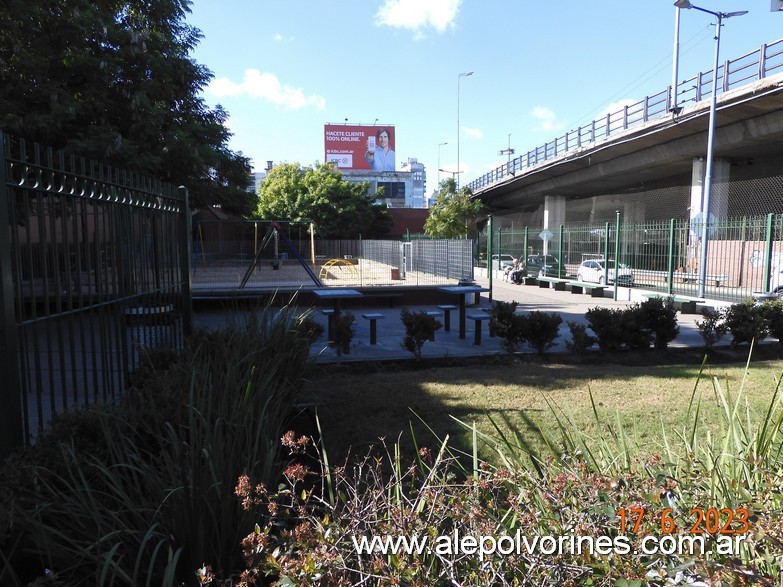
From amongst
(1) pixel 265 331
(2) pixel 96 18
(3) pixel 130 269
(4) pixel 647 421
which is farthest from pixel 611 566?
(2) pixel 96 18

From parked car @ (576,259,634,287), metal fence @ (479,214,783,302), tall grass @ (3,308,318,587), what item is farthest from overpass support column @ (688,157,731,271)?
tall grass @ (3,308,318,587)

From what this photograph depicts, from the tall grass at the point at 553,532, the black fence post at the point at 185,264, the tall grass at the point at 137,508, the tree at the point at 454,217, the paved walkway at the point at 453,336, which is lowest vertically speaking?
the paved walkway at the point at 453,336

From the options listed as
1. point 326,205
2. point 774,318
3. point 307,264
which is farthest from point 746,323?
point 326,205

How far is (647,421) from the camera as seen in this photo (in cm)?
525

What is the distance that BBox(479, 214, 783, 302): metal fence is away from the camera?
15.0 m

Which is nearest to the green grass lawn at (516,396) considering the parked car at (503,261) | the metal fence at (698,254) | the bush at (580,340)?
the bush at (580,340)

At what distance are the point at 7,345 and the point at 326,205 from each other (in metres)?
45.1

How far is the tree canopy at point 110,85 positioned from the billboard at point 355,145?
89430 mm

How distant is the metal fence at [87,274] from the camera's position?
11.3ft

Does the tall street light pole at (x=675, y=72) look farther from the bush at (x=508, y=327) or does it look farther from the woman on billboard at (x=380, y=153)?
the woman on billboard at (x=380, y=153)

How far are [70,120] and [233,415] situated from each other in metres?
12.0

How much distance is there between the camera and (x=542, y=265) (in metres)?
26.9

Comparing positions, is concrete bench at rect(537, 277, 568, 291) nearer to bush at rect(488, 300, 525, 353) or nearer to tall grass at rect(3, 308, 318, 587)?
bush at rect(488, 300, 525, 353)

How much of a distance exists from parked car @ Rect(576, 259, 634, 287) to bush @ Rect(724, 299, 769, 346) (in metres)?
9.55
